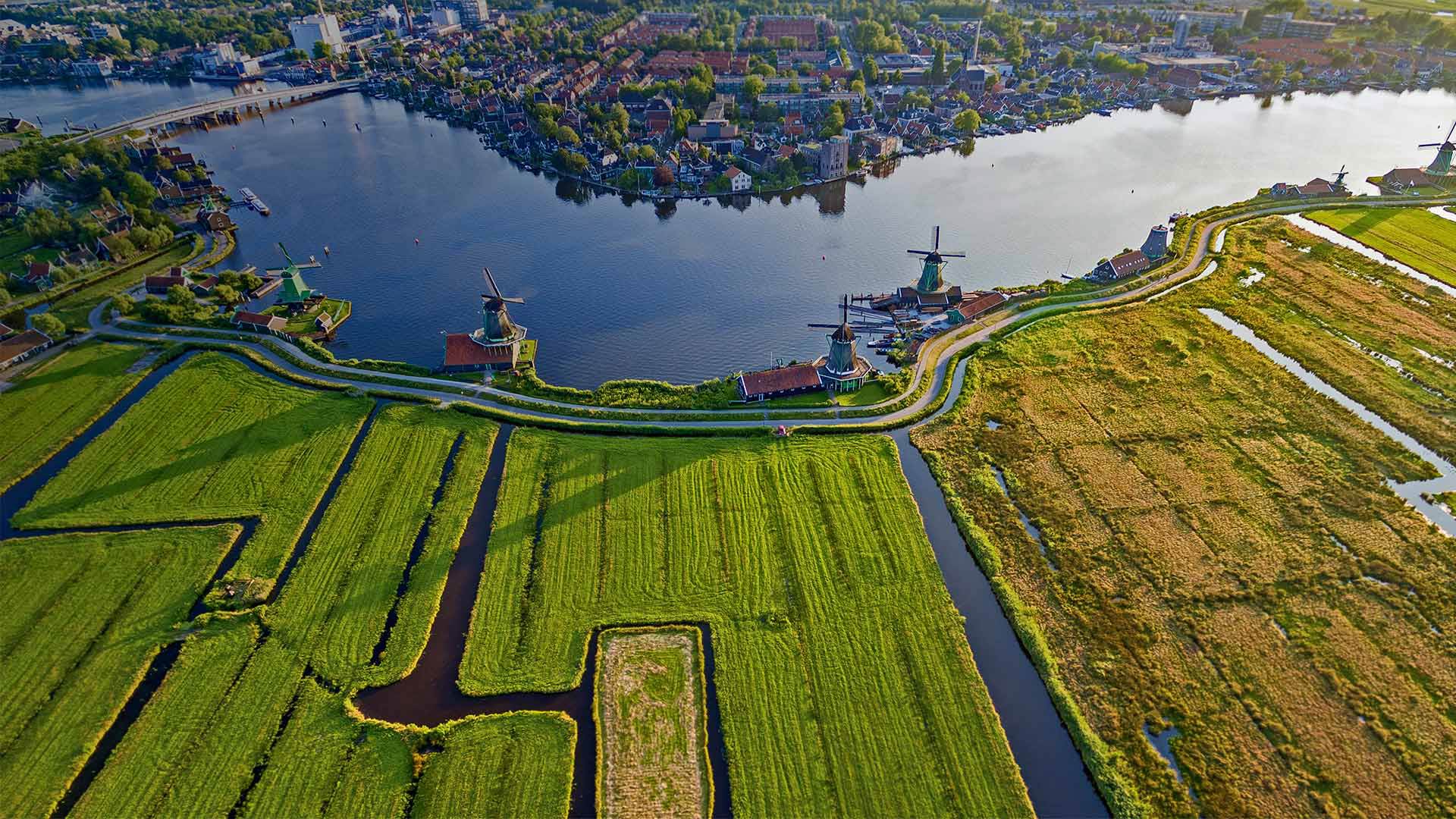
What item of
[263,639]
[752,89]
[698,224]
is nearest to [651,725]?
[263,639]

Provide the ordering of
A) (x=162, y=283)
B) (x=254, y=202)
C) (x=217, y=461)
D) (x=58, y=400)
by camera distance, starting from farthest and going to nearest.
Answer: (x=254, y=202), (x=162, y=283), (x=58, y=400), (x=217, y=461)

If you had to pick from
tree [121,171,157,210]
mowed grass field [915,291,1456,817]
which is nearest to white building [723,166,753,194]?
mowed grass field [915,291,1456,817]

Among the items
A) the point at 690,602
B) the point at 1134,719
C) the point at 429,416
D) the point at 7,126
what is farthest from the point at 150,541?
the point at 7,126

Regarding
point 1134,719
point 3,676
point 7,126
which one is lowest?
point 1134,719

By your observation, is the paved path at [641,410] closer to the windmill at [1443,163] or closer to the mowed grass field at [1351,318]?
the mowed grass field at [1351,318]

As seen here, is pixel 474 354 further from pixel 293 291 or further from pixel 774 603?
pixel 774 603

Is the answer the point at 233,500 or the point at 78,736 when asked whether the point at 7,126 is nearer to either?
the point at 233,500

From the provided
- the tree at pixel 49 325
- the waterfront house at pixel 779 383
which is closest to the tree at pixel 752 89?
the waterfront house at pixel 779 383
